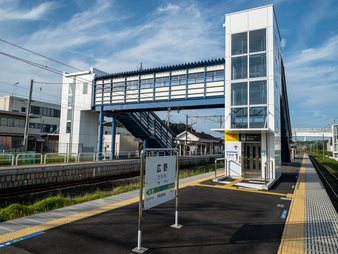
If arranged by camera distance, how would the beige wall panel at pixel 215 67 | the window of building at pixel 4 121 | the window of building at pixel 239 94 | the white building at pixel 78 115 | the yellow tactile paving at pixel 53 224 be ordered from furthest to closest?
the window of building at pixel 4 121, the white building at pixel 78 115, the beige wall panel at pixel 215 67, the window of building at pixel 239 94, the yellow tactile paving at pixel 53 224

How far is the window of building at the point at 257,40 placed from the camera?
44.0 feet

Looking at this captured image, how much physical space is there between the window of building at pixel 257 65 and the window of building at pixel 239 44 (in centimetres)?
74

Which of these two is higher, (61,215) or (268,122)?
(268,122)

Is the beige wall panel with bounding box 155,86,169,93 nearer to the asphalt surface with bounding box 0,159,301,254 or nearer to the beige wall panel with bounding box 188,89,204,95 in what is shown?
the beige wall panel with bounding box 188,89,204,95

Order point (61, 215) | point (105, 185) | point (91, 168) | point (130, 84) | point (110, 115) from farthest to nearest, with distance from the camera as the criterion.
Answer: point (110, 115) < point (130, 84) < point (91, 168) < point (105, 185) < point (61, 215)

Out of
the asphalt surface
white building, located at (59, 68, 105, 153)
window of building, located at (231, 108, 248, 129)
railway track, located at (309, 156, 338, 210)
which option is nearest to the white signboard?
the asphalt surface

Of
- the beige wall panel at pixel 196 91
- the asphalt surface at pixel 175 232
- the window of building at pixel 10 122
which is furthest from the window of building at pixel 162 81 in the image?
the window of building at pixel 10 122

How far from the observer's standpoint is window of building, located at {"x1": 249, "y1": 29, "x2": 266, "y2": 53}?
44.0 ft

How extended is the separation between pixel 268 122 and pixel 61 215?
1135 cm

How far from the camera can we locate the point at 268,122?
12.9 meters

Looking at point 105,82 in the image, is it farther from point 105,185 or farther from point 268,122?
point 268,122

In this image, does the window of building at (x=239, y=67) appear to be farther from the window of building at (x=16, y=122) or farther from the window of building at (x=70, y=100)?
the window of building at (x=16, y=122)

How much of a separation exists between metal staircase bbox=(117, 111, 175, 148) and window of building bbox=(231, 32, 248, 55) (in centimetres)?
1548

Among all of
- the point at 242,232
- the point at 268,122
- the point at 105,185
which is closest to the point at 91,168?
the point at 105,185
